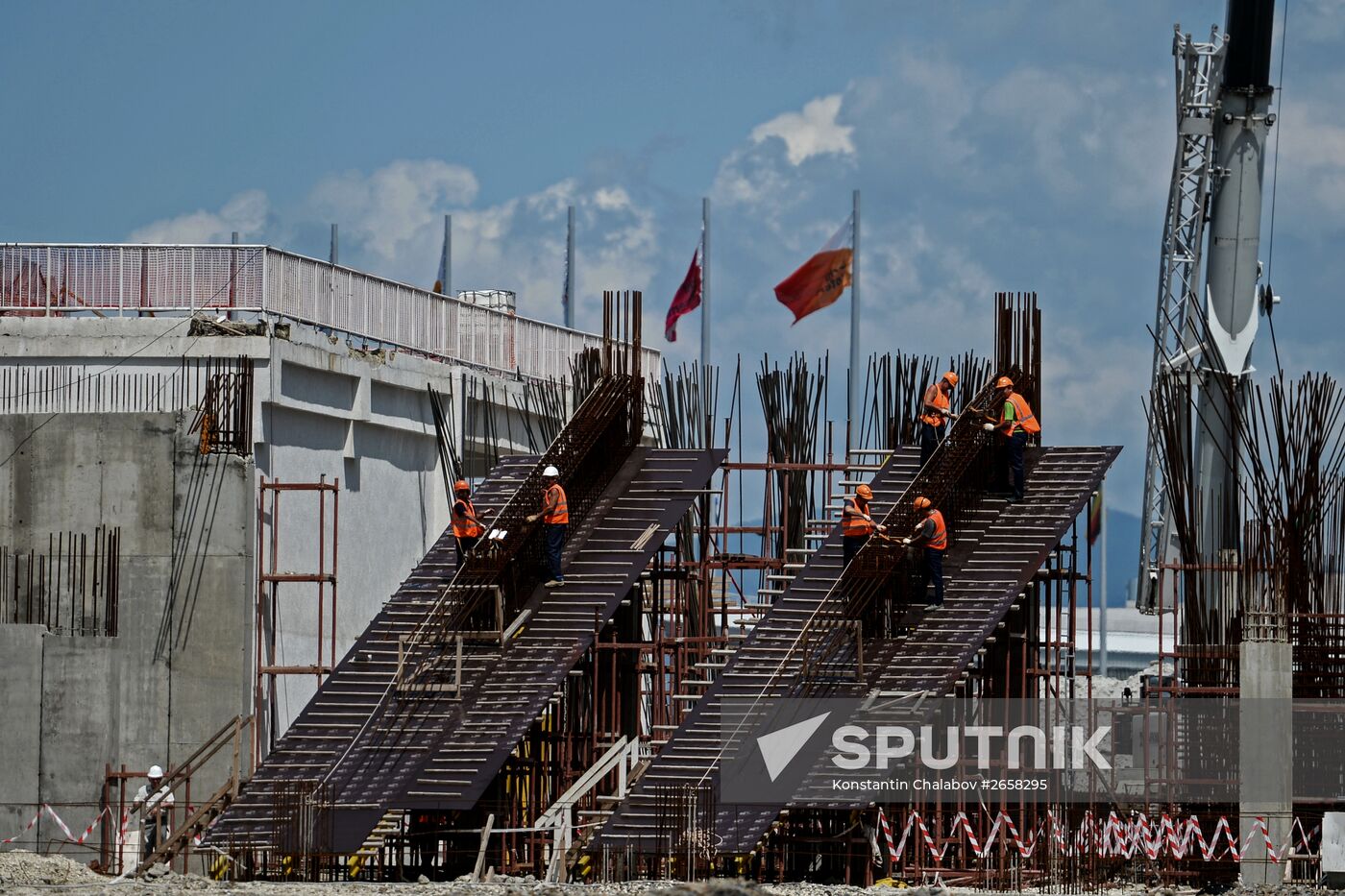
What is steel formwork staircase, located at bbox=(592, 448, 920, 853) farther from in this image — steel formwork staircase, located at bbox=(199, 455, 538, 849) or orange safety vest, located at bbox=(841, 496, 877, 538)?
steel formwork staircase, located at bbox=(199, 455, 538, 849)

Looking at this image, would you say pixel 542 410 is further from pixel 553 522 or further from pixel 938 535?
pixel 938 535

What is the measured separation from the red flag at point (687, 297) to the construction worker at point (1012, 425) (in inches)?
899

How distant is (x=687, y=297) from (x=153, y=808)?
27354 millimetres

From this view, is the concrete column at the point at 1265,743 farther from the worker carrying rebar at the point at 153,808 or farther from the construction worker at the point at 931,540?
the worker carrying rebar at the point at 153,808

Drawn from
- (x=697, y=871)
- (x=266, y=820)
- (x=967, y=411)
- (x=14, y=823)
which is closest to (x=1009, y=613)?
(x=967, y=411)

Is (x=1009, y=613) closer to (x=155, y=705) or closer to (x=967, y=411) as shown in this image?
(x=967, y=411)

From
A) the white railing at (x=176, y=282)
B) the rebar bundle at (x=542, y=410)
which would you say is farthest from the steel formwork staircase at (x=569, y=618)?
the white railing at (x=176, y=282)

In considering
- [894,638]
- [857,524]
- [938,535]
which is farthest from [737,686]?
[938,535]

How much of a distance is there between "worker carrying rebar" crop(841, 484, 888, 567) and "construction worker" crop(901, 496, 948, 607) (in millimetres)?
621

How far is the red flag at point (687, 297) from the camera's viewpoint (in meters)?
56.6

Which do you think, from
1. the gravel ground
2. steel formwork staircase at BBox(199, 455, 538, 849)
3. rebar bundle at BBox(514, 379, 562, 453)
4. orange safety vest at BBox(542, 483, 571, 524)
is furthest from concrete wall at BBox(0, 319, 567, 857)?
rebar bundle at BBox(514, 379, 562, 453)

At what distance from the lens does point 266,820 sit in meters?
29.1

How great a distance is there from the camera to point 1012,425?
3391 cm

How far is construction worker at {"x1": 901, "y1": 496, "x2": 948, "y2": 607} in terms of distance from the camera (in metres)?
31.3
